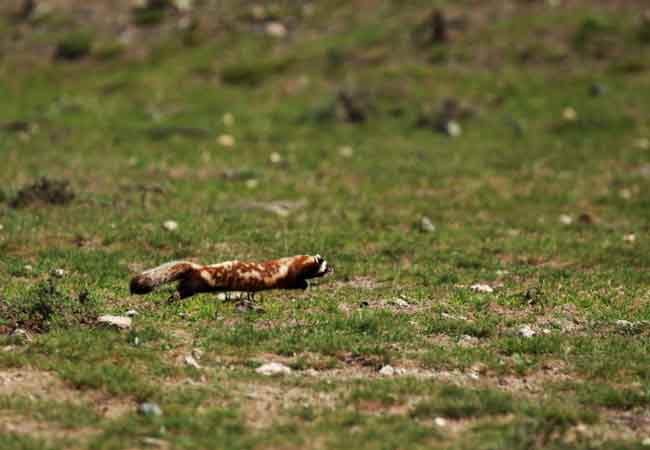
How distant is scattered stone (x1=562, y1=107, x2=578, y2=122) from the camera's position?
2842cm

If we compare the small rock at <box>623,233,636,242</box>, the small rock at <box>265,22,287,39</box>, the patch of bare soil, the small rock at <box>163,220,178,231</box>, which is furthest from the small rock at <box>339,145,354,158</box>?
the patch of bare soil

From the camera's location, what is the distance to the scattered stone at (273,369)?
1079 centimetres

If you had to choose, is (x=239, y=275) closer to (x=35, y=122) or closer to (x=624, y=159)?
(x=624, y=159)

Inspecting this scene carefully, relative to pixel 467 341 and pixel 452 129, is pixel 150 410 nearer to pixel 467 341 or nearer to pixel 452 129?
pixel 467 341

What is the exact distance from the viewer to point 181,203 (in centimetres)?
2091

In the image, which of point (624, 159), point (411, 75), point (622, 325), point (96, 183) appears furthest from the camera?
point (411, 75)

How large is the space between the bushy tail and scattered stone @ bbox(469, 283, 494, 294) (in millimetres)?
3968

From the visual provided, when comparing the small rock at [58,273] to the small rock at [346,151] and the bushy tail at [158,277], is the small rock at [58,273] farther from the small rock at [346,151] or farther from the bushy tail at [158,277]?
the small rock at [346,151]

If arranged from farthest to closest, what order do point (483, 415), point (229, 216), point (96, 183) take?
point (96, 183) → point (229, 216) → point (483, 415)

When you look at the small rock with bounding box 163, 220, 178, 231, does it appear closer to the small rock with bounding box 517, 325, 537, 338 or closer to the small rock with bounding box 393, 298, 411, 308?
the small rock with bounding box 393, 298, 411, 308

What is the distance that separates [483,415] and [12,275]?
25.6ft

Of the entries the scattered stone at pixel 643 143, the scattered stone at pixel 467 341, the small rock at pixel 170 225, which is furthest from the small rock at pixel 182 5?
the scattered stone at pixel 467 341

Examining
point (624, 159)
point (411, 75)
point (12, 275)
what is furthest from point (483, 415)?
point (411, 75)

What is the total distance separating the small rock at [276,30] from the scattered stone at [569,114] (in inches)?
481
